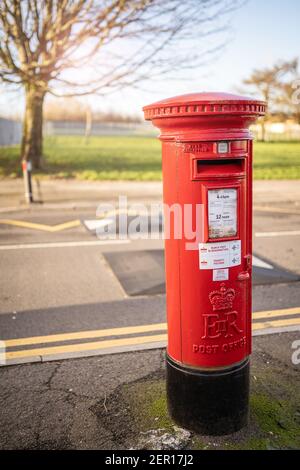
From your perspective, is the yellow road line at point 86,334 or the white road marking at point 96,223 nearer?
the yellow road line at point 86,334

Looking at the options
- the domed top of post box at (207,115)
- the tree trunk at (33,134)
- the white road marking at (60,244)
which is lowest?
the white road marking at (60,244)

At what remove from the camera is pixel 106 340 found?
4.37 m

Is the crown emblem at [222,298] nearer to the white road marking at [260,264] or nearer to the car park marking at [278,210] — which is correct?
the white road marking at [260,264]

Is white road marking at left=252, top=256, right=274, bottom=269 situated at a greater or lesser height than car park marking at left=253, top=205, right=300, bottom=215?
lesser

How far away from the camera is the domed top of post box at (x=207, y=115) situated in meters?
2.53

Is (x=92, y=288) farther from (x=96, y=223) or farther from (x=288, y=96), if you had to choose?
(x=288, y=96)

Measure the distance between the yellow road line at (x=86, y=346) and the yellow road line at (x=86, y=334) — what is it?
0.15 metres

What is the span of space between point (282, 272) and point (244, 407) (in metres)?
3.52

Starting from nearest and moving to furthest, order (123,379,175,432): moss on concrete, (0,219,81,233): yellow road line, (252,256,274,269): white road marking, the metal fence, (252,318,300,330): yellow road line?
(123,379,175,432): moss on concrete, (252,318,300,330): yellow road line, (252,256,274,269): white road marking, (0,219,81,233): yellow road line, the metal fence

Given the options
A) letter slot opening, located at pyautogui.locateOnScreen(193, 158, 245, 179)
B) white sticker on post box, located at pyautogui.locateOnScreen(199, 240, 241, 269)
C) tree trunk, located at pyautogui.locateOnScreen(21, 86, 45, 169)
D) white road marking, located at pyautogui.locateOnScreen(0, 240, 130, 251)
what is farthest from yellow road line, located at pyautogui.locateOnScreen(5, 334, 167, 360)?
tree trunk, located at pyautogui.locateOnScreen(21, 86, 45, 169)

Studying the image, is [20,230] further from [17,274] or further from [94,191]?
[94,191]

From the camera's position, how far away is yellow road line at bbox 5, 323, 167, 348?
436 centimetres

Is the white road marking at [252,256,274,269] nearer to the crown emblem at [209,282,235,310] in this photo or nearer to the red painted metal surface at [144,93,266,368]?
the red painted metal surface at [144,93,266,368]

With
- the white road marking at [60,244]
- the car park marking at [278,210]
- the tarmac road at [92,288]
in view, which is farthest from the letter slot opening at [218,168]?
the car park marking at [278,210]
